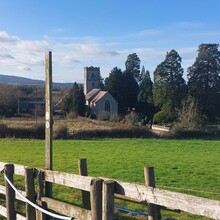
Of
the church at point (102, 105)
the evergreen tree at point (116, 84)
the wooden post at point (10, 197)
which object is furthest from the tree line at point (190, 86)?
the wooden post at point (10, 197)

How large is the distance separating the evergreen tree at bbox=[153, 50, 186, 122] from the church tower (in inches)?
1605

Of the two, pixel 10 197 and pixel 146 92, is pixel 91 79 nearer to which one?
pixel 146 92

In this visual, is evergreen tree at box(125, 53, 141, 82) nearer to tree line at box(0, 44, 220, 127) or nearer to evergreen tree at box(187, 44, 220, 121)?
tree line at box(0, 44, 220, 127)

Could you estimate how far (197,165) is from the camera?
20844 millimetres

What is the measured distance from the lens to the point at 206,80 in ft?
216

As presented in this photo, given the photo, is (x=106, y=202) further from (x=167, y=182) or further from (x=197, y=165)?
(x=197, y=165)

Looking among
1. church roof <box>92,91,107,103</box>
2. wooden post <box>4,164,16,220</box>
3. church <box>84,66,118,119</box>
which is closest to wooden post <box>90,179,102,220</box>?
wooden post <box>4,164,16,220</box>

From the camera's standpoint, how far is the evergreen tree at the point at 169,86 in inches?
2601

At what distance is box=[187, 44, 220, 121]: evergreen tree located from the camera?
64.1 meters

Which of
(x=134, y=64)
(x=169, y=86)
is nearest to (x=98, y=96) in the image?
(x=134, y=64)

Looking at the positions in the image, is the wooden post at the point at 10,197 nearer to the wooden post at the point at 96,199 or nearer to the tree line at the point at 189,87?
the wooden post at the point at 96,199

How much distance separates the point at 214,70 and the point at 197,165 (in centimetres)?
4752

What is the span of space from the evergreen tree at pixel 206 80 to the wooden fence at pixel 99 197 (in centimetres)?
5861

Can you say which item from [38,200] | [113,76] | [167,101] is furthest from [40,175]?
[113,76]
